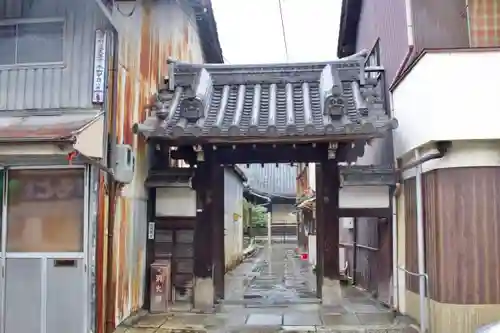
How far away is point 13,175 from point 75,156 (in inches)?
62.7

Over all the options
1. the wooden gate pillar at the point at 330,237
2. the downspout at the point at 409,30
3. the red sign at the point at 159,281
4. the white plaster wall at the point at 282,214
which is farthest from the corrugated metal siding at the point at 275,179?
the downspout at the point at 409,30

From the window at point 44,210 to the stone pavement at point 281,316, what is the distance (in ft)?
6.85

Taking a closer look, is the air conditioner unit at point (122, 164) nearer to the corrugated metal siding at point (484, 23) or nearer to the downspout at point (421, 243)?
the downspout at point (421, 243)

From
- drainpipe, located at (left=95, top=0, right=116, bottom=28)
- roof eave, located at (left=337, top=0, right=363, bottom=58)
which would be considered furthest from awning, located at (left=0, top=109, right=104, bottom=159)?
roof eave, located at (left=337, top=0, right=363, bottom=58)

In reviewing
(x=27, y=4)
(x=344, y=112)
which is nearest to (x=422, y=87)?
(x=344, y=112)

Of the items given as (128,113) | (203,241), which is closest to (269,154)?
(203,241)

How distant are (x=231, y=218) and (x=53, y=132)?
14.6m

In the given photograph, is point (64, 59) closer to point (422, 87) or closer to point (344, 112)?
point (344, 112)

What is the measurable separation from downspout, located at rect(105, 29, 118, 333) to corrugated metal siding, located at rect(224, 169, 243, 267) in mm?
9886

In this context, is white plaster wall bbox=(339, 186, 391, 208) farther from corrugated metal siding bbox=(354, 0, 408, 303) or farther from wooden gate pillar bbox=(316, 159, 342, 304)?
corrugated metal siding bbox=(354, 0, 408, 303)

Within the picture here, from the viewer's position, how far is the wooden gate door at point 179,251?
12180 mm

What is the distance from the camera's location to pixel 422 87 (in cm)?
946

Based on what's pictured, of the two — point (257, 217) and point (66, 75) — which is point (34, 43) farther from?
point (257, 217)

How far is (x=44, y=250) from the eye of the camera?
9086 millimetres
